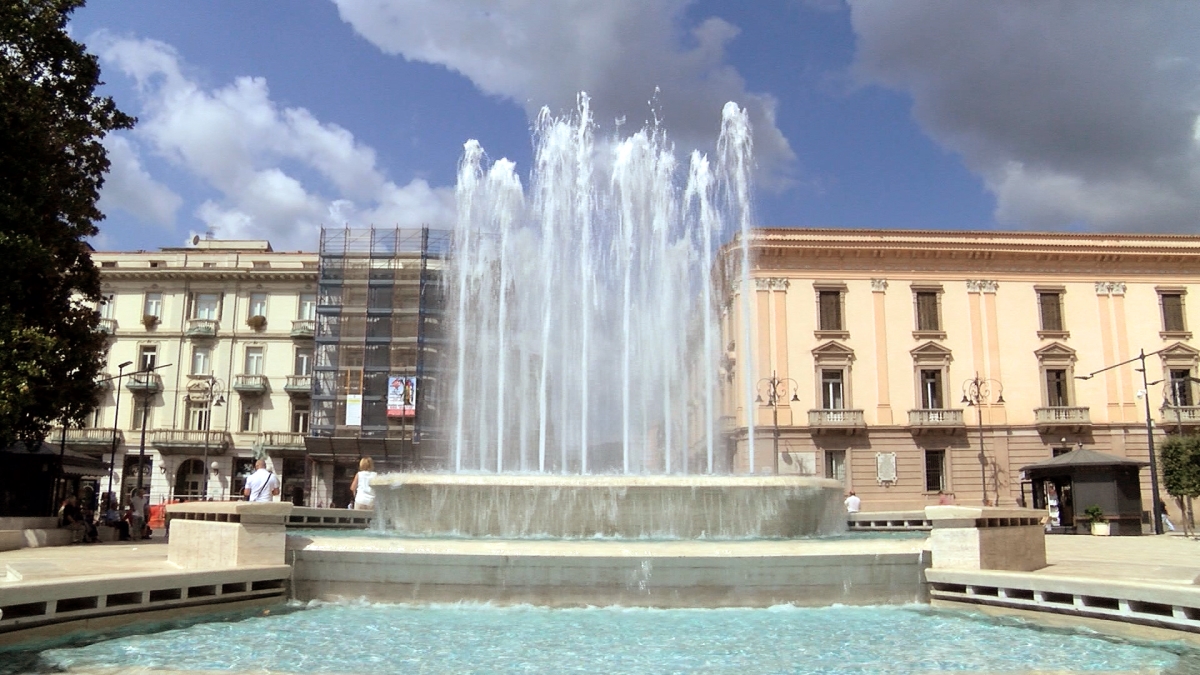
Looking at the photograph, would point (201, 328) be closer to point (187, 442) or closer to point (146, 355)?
point (146, 355)

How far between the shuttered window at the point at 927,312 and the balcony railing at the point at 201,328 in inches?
1366

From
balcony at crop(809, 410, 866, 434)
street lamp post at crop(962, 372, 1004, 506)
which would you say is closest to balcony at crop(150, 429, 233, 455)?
balcony at crop(809, 410, 866, 434)

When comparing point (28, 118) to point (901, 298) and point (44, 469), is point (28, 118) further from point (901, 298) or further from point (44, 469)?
point (901, 298)

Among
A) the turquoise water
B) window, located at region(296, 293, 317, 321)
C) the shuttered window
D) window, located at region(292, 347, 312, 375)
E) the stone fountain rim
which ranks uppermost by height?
window, located at region(296, 293, 317, 321)

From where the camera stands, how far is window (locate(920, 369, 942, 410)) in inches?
1505

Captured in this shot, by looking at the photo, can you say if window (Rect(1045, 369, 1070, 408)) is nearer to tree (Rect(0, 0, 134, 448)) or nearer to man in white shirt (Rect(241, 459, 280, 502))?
man in white shirt (Rect(241, 459, 280, 502))

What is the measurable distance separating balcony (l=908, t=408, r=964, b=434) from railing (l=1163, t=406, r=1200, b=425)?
8512mm

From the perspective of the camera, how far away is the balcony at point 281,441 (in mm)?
44406

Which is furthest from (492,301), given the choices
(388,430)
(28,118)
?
(28,118)

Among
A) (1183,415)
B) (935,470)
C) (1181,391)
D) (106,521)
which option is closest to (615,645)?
(106,521)

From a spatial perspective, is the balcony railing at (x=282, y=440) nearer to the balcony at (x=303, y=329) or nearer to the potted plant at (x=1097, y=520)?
the balcony at (x=303, y=329)

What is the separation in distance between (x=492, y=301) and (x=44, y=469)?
15.8 metres

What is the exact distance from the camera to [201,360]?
153 ft

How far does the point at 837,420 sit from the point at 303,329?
2697cm
